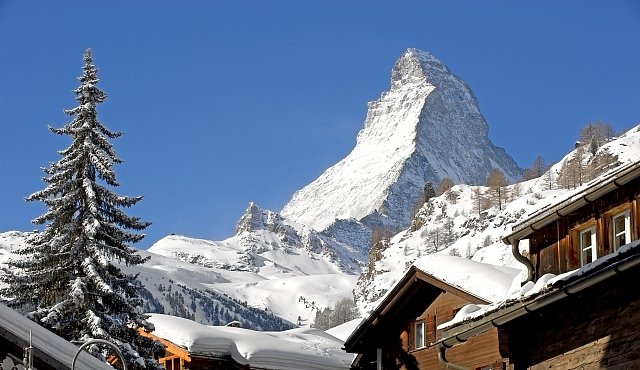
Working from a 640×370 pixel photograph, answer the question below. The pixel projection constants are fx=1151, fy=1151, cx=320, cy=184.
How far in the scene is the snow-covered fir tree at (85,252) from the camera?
31.1 meters

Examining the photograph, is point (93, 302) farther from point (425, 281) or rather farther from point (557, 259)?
point (557, 259)

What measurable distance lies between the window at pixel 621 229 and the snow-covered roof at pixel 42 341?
892 centimetres

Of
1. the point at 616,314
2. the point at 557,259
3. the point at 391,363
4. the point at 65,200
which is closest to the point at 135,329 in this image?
the point at 65,200

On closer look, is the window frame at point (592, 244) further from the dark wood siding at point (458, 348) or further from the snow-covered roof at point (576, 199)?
the dark wood siding at point (458, 348)

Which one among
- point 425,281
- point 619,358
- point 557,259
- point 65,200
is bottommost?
point 619,358

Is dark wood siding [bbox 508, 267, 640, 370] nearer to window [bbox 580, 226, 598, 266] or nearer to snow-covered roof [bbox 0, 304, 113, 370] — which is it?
window [bbox 580, 226, 598, 266]

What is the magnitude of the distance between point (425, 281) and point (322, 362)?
36.9 feet

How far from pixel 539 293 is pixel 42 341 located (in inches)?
317

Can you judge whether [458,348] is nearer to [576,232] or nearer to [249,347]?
[576,232]

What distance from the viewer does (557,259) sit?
2161cm

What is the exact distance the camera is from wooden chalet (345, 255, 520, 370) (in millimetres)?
30906

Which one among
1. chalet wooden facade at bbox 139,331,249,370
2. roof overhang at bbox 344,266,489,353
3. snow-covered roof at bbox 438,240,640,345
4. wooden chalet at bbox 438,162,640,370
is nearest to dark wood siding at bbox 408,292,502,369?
roof overhang at bbox 344,266,489,353


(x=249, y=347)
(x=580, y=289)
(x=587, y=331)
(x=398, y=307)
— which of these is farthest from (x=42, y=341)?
(x=249, y=347)

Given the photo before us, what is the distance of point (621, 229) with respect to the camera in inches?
789
